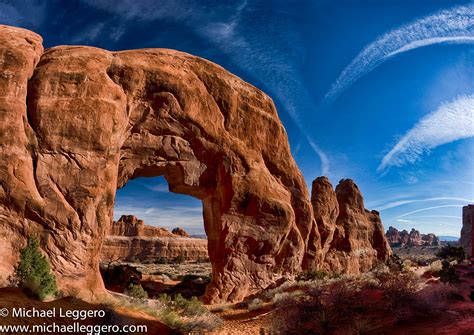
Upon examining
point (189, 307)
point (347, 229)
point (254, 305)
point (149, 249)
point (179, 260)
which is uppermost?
point (347, 229)

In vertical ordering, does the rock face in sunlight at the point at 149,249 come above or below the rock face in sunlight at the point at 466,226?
below

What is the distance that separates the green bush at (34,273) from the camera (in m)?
Answer: 8.89

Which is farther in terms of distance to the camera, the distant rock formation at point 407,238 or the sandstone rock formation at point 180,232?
the distant rock formation at point 407,238

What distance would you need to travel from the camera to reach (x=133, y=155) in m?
15.1

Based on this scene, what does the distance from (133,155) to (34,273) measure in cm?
665

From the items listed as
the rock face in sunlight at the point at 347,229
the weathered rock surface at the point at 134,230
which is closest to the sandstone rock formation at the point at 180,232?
the weathered rock surface at the point at 134,230

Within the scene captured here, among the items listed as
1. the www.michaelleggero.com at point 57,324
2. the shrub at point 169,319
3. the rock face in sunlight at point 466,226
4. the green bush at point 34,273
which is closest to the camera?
the www.michaelleggero.com at point 57,324

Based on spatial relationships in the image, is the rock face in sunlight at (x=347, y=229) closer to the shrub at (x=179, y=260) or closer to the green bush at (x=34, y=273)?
the green bush at (x=34, y=273)

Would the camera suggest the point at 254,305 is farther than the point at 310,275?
No

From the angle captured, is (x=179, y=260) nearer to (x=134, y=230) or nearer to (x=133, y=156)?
(x=134, y=230)

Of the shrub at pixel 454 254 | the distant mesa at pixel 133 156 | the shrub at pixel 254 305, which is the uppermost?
the distant mesa at pixel 133 156

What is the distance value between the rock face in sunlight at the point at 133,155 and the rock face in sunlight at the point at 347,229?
10362 mm

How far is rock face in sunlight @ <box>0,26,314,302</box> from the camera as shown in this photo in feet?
36.8

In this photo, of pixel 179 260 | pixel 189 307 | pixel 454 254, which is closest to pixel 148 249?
pixel 179 260
